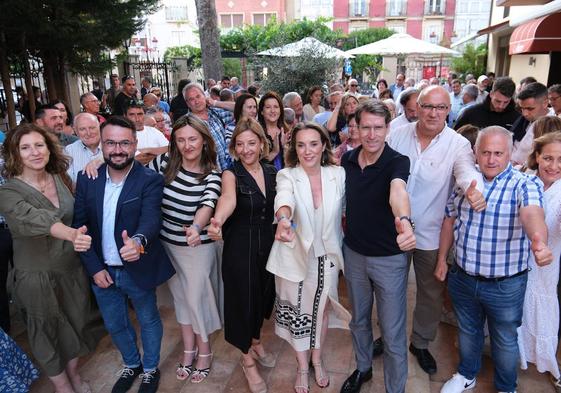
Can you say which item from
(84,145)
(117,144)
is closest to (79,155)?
(84,145)

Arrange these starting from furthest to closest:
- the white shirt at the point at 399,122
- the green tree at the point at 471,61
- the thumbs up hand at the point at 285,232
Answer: the green tree at the point at 471,61
the white shirt at the point at 399,122
the thumbs up hand at the point at 285,232

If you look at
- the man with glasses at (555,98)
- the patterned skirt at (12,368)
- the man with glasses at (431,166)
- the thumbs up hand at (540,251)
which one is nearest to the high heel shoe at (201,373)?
the patterned skirt at (12,368)

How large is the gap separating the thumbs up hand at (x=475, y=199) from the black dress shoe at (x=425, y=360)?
1.29 metres

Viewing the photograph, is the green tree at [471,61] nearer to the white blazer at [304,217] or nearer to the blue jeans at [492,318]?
the blue jeans at [492,318]

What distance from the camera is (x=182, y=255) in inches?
102

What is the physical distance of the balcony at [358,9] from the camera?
3722 centimetres

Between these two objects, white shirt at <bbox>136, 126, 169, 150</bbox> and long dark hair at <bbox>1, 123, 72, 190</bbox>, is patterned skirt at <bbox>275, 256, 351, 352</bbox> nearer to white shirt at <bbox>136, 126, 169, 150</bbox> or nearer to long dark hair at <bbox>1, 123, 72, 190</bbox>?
long dark hair at <bbox>1, 123, 72, 190</bbox>

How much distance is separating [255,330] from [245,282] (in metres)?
0.37

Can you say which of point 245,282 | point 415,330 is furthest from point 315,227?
point 415,330

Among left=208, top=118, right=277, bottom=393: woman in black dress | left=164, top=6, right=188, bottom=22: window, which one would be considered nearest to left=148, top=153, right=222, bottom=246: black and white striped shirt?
left=208, top=118, right=277, bottom=393: woman in black dress

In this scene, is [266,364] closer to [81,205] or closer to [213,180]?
[213,180]

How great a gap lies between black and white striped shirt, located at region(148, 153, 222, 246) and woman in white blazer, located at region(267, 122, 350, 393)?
44cm

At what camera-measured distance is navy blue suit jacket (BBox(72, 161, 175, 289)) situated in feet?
7.80

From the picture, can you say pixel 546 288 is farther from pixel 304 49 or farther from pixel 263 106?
pixel 304 49
